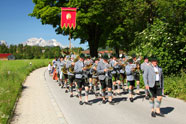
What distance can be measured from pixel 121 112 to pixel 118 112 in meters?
0.10

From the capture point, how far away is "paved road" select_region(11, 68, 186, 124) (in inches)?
256

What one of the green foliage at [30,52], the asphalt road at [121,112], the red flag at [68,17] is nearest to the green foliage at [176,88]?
the asphalt road at [121,112]

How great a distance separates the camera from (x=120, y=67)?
11633 millimetres

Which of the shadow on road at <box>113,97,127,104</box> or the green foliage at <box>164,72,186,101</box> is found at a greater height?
the green foliage at <box>164,72,186,101</box>

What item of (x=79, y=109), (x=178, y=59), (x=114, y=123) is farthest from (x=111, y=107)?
(x=178, y=59)

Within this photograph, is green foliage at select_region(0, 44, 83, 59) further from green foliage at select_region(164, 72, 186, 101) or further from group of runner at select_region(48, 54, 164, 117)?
green foliage at select_region(164, 72, 186, 101)

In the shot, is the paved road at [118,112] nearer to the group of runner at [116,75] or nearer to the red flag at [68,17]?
the group of runner at [116,75]

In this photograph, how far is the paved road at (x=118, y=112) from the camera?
6500 millimetres

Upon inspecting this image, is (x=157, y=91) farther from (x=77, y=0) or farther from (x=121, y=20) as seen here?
(x=121, y=20)

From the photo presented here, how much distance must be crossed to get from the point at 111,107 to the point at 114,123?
205 cm

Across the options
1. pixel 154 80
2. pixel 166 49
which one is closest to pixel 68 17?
pixel 166 49

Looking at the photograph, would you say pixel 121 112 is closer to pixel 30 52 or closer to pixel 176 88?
pixel 176 88

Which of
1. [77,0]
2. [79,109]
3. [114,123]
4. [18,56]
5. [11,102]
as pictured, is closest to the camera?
[114,123]

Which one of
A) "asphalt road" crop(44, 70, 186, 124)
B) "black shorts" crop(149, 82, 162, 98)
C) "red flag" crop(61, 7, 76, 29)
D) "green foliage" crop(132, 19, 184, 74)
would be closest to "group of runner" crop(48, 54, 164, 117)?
"black shorts" crop(149, 82, 162, 98)
